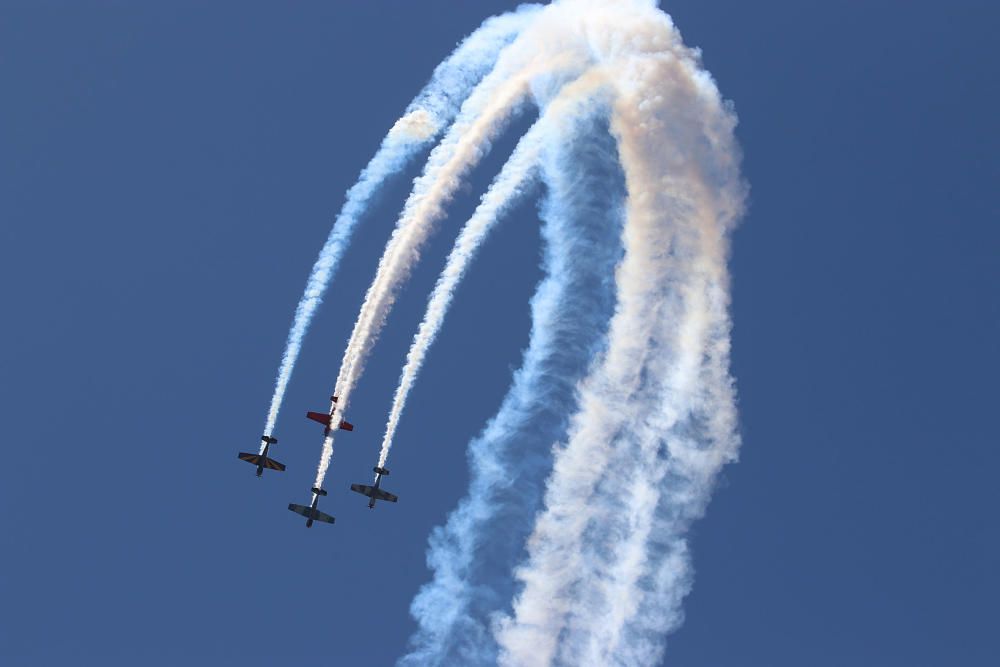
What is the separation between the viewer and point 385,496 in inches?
2447

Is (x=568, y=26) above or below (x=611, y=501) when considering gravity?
above

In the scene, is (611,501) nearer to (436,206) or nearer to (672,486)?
(672,486)

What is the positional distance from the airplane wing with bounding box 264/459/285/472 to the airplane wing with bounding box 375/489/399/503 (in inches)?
136

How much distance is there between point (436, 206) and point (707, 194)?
7.86m

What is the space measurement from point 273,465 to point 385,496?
3873 millimetres

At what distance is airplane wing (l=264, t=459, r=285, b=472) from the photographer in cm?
6288

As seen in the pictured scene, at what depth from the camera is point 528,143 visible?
56562mm

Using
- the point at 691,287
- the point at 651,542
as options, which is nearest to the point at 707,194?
the point at 691,287

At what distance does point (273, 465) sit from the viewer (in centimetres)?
6303

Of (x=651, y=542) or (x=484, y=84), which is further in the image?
(x=651, y=542)

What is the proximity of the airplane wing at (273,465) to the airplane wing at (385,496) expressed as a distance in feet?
11.4

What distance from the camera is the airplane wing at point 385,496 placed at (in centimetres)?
6200

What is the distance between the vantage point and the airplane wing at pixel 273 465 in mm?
62875

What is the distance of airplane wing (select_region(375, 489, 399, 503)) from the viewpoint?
62.0 m
